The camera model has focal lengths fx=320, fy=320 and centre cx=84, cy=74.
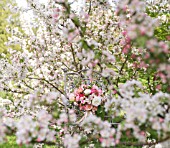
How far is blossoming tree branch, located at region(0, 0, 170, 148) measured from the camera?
179 cm

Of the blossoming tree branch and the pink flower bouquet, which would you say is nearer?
the blossoming tree branch

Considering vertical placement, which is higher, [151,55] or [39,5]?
[39,5]

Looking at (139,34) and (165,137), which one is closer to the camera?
(139,34)

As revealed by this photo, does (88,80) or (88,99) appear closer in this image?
(88,99)

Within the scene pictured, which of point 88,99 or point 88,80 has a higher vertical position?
point 88,80

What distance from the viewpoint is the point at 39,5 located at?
16.4ft

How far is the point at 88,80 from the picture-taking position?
4383 millimetres

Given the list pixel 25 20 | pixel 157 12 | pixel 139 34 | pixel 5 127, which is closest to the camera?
pixel 139 34

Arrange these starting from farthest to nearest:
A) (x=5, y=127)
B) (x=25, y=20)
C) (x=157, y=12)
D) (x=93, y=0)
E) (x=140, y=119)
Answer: (x=25, y=20) < (x=157, y=12) < (x=93, y=0) < (x=5, y=127) < (x=140, y=119)

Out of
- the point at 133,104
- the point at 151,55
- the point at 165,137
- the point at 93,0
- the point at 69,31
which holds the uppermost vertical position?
the point at 93,0

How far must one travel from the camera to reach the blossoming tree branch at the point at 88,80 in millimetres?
1789

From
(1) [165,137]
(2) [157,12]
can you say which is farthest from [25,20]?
(1) [165,137]

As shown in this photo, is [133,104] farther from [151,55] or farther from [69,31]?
[69,31]

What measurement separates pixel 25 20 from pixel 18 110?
290 centimetres
